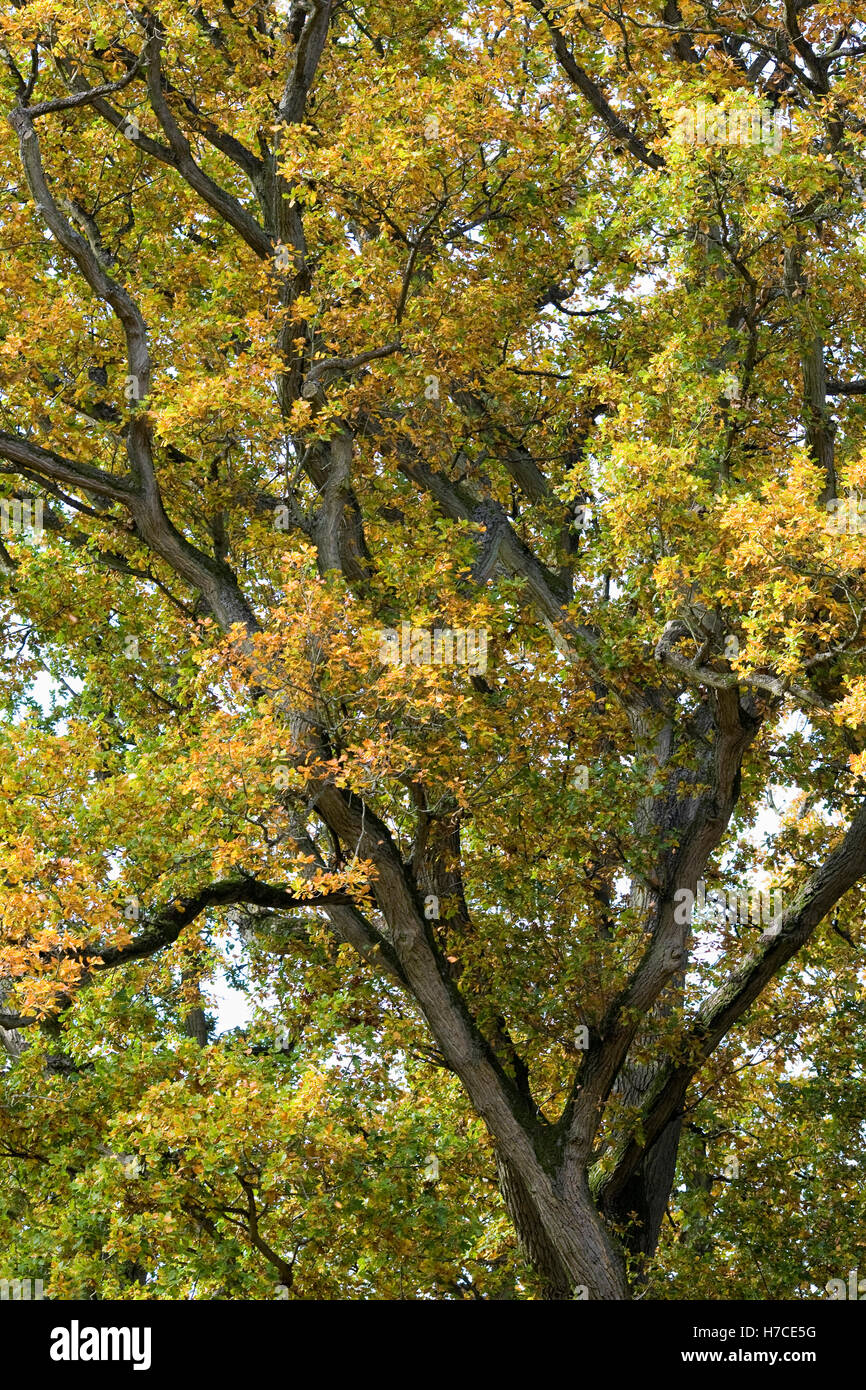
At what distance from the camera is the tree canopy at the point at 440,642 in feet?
34.2

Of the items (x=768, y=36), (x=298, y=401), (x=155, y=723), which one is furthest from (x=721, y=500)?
(x=155, y=723)

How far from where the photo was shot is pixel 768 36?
11594 millimetres

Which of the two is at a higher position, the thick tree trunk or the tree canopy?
the tree canopy

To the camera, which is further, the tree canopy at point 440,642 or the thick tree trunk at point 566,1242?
the thick tree trunk at point 566,1242

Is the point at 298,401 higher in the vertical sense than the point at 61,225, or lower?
lower

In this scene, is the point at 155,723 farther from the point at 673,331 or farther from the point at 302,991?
the point at 673,331

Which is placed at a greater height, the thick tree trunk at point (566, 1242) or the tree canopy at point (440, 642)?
the tree canopy at point (440, 642)

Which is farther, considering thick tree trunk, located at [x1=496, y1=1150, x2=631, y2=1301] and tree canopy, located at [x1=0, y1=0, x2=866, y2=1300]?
thick tree trunk, located at [x1=496, y1=1150, x2=631, y2=1301]

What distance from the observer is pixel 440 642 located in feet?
35.5

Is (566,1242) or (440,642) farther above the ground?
(440,642)

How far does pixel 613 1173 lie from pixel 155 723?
6.51m

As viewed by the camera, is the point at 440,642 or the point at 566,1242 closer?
the point at 440,642

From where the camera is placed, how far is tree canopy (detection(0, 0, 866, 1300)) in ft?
34.2

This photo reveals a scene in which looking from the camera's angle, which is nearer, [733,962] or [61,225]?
[61,225]
